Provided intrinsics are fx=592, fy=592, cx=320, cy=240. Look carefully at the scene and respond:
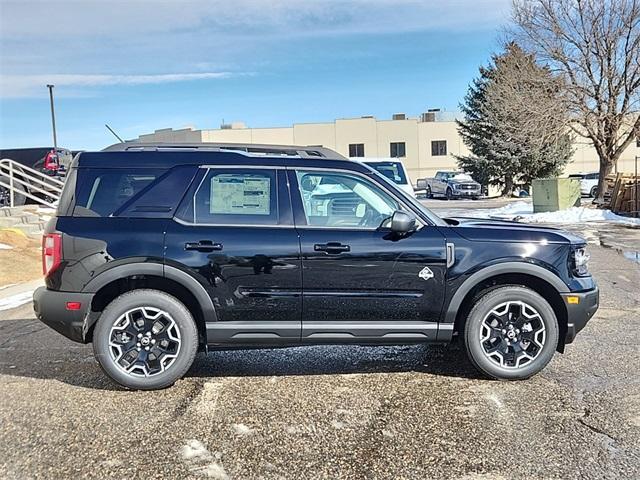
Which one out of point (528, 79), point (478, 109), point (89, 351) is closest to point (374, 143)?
point (478, 109)

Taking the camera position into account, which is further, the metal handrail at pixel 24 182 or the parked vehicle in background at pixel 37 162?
the parked vehicle in background at pixel 37 162

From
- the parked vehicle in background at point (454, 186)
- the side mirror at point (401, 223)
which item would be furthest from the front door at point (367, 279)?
the parked vehicle in background at point (454, 186)

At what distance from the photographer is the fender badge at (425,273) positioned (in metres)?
4.68

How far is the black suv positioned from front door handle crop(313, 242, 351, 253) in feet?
0.05

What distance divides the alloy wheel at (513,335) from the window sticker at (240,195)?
2.03 meters

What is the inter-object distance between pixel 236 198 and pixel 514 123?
2286cm

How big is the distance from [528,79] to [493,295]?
72.5 feet

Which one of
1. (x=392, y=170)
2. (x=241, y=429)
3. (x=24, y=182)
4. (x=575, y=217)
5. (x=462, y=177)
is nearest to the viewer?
(x=241, y=429)

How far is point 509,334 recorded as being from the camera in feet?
15.7

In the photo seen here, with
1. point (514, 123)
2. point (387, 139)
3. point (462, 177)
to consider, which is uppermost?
point (387, 139)

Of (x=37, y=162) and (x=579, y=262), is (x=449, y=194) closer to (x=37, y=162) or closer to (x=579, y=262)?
(x=37, y=162)

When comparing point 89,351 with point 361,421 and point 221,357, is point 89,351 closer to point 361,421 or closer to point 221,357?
point 221,357

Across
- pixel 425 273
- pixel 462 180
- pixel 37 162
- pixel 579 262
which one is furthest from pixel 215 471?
pixel 462 180

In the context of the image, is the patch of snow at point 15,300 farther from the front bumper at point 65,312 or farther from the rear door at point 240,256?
the rear door at point 240,256
